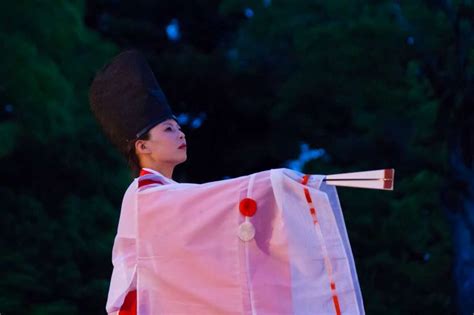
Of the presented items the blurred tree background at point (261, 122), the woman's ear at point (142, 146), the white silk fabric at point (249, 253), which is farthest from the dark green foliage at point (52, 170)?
the white silk fabric at point (249, 253)

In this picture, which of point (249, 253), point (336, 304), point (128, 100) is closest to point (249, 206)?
point (249, 253)

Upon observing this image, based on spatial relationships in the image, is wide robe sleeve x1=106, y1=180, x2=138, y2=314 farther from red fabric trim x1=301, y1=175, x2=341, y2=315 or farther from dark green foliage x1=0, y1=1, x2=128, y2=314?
dark green foliage x1=0, y1=1, x2=128, y2=314

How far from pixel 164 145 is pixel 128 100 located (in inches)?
7.0

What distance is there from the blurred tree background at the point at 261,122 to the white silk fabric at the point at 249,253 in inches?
169

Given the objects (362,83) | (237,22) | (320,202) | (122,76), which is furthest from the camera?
(237,22)

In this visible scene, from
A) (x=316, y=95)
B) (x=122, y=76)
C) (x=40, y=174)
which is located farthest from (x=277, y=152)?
(x=122, y=76)

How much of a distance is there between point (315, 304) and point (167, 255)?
0.40 m

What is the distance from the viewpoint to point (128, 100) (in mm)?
2730

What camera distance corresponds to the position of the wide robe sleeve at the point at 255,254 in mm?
2301

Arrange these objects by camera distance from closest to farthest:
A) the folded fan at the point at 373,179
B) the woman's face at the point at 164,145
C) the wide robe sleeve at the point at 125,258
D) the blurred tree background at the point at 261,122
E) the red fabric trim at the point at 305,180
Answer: the folded fan at the point at 373,179 < the red fabric trim at the point at 305,180 < the wide robe sleeve at the point at 125,258 < the woman's face at the point at 164,145 < the blurred tree background at the point at 261,122

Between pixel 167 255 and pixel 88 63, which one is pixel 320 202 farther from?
pixel 88 63

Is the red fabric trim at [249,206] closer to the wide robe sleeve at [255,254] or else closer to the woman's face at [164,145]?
the wide robe sleeve at [255,254]

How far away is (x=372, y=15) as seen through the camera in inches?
333

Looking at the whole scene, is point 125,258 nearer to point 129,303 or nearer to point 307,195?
point 129,303
